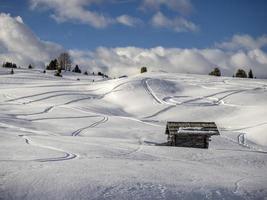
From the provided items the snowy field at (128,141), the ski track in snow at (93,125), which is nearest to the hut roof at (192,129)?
the snowy field at (128,141)

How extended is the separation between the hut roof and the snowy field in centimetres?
150

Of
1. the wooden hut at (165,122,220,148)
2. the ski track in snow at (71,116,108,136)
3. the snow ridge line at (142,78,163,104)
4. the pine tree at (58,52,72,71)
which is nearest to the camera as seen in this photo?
the wooden hut at (165,122,220,148)

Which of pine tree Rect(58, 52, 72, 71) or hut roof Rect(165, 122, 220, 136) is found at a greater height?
pine tree Rect(58, 52, 72, 71)

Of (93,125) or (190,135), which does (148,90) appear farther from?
(190,135)

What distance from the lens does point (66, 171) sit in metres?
15.0

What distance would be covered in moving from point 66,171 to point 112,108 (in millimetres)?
48545

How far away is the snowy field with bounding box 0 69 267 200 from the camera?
13547 mm

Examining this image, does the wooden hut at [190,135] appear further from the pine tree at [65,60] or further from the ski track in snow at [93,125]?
the pine tree at [65,60]

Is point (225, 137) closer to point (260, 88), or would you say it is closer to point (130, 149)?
point (130, 149)

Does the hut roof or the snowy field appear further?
the hut roof

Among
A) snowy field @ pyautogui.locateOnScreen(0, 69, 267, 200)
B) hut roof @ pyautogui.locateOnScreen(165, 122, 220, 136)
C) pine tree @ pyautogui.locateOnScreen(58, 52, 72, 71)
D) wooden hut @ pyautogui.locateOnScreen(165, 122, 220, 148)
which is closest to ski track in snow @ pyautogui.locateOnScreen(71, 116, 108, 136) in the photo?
snowy field @ pyautogui.locateOnScreen(0, 69, 267, 200)

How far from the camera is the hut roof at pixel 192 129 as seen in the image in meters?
33.5

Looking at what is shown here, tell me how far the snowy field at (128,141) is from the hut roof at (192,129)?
1.50 m

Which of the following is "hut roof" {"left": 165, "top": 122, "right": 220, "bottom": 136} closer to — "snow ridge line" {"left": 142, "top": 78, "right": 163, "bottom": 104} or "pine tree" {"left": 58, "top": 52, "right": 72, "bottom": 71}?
"snow ridge line" {"left": 142, "top": 78, "right": 163, "bottom": 104}
